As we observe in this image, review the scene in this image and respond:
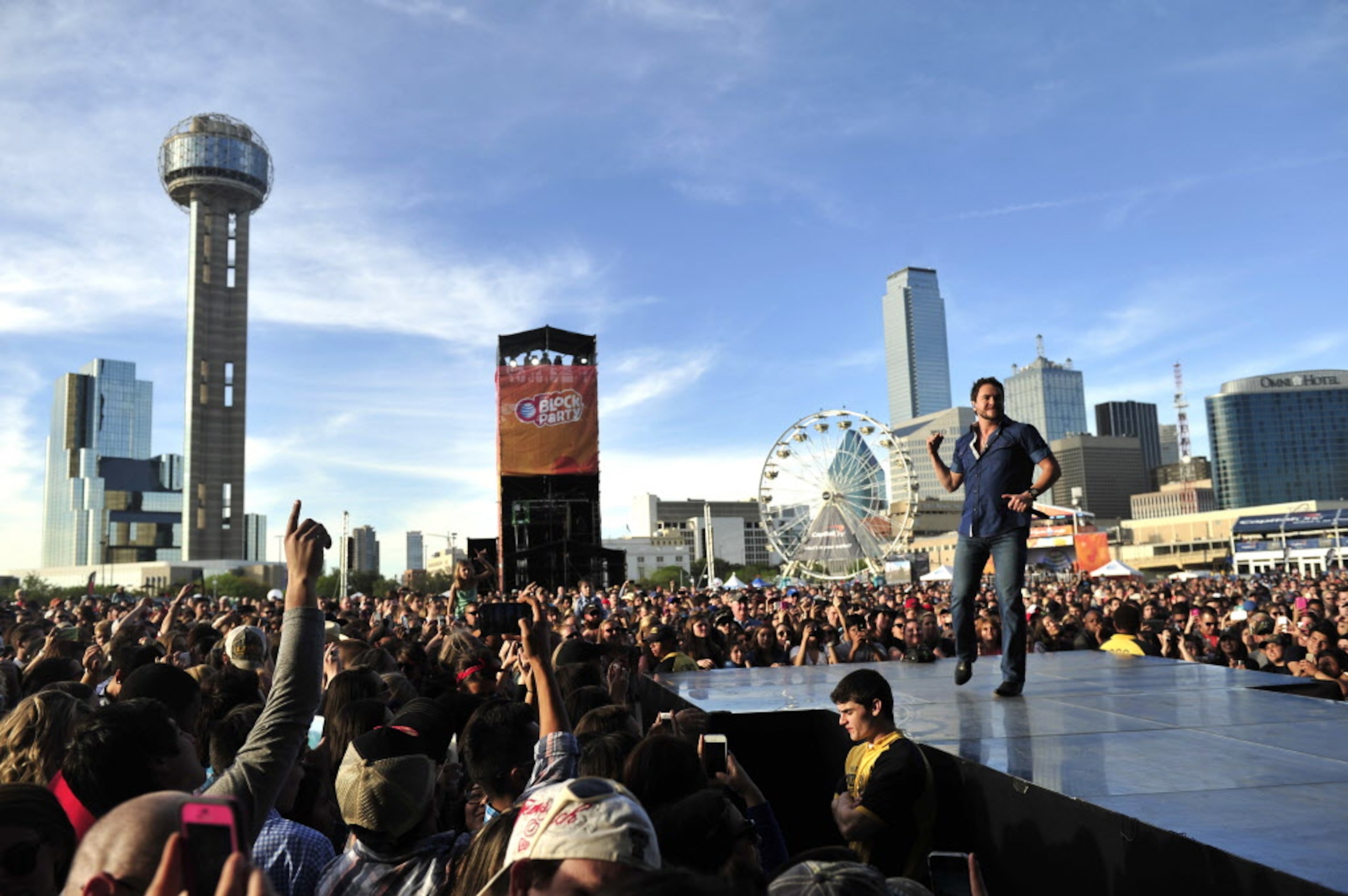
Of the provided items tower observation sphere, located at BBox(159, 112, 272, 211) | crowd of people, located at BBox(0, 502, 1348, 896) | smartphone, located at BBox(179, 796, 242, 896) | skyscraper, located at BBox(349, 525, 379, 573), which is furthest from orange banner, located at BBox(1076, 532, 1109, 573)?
tower observation sphere, located at BBox(159, 112, 272, 211)

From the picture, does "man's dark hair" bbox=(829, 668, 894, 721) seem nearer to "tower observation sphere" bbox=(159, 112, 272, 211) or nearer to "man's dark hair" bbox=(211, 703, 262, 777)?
"man's dark hair" bbox=(211, 703, 262, 777)

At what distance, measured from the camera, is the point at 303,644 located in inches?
112

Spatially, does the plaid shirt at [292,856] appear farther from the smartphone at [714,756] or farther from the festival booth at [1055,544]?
the festival booth at [1055,544]

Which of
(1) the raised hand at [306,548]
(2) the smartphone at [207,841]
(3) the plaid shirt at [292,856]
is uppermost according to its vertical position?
(1) the raised hand at [306,548]

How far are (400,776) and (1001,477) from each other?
468cm

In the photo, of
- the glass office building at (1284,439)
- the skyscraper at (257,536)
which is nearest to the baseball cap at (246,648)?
the skyscraper at (257,536)

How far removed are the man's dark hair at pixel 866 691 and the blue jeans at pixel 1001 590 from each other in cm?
181

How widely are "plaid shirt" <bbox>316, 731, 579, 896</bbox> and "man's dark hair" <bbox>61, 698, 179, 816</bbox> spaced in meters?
0.61

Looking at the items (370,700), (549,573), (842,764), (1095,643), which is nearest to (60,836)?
(370,700)

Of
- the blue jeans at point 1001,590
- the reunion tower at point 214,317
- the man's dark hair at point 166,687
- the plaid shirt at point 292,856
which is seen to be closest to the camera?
the plaid shirt at point 292,856

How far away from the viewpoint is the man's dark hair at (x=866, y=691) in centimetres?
429

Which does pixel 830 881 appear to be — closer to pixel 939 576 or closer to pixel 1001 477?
pixel 1001 477

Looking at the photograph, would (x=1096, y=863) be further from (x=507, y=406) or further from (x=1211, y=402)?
(x=1211, y=402)

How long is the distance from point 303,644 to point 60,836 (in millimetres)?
822
